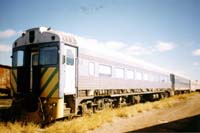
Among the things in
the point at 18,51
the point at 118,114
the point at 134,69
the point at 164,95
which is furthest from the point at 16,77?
the point at 164,95

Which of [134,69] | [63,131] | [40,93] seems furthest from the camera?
[134,69]

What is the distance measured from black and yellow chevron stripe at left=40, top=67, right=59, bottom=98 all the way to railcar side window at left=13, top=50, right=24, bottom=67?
1439mm

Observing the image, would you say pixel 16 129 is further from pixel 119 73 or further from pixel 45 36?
pixel 119 73

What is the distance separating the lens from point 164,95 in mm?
25938

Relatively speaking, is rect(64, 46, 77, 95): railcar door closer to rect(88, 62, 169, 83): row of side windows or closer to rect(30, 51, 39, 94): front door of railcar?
rect(88, 62, 169, 83): row of side windows

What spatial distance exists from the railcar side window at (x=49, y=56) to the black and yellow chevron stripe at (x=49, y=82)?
10.2 inches

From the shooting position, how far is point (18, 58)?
34.3 feet

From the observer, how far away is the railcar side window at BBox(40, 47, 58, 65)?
924 cm

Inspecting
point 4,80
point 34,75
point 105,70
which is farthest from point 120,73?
point 4,80

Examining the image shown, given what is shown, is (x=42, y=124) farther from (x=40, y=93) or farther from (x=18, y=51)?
(x=18, y=51)

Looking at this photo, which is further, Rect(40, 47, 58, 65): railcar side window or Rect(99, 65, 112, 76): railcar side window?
Rect(99, 65, 112, 76): railcar side window

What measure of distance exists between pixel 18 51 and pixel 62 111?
3.71m

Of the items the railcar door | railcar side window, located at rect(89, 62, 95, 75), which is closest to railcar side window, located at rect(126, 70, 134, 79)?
railcar side window, located at rect(89, 62, 95, 75)

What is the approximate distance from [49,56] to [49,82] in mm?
1081
